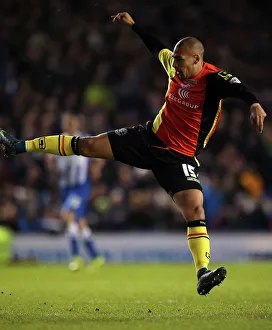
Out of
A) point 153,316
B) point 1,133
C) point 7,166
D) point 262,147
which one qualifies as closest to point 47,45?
point 7,166

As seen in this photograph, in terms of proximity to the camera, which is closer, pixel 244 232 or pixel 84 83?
pixel 244 232

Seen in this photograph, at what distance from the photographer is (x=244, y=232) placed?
14.6 metres

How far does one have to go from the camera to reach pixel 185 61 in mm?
7047

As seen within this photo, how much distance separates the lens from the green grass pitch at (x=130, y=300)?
6062 millimetres

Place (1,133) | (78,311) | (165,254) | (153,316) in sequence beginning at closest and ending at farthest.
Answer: (153,316) → (78,311) → (1,133) → (165,254)

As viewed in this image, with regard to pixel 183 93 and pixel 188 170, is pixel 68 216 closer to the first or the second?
pixel 188 170

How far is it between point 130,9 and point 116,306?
1266cm

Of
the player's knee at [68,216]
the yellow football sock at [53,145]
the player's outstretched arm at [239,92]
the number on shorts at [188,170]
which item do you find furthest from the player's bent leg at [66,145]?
the player's knee at [68,216]

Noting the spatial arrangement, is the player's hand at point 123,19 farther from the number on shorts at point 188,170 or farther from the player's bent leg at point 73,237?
the player's bent leg at point 73,237

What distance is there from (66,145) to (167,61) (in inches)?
48.6

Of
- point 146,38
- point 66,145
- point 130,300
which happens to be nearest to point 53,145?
point 66,145

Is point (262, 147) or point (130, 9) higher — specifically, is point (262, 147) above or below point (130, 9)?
below

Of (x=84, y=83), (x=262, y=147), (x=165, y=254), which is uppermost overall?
(x=84, y=83)

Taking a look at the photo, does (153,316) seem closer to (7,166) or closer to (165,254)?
(165,254)
